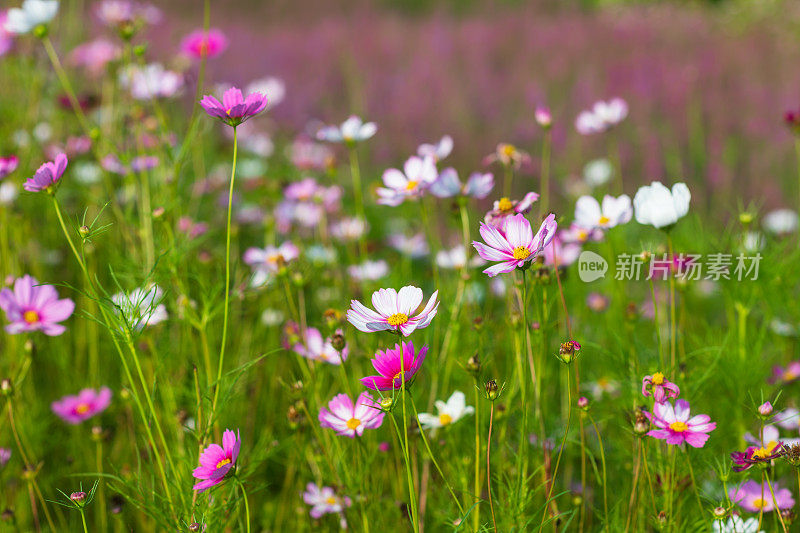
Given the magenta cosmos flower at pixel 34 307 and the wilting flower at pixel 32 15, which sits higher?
the wilting flower at pixel 32 15

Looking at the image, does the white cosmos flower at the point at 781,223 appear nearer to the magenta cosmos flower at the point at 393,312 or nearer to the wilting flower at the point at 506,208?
the wilting flower at the point at 506,208

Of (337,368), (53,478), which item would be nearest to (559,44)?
(337,368)

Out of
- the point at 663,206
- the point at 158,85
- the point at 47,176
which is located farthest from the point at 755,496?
the point at 158,85

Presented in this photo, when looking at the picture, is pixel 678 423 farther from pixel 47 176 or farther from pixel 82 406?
pixel 82 406

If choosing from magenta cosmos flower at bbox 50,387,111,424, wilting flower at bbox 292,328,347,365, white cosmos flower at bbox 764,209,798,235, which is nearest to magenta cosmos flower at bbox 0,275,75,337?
magenta cosmos flower at bbox 50,387,111,424

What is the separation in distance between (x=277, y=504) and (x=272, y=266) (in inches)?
15.9

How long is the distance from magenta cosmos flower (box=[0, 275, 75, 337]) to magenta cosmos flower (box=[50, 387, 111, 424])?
0.65 ft

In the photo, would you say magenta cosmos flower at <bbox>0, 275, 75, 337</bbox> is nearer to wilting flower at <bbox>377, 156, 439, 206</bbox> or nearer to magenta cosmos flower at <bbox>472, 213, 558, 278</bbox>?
wilting flower at <bbox>377, 156, 439, 206</bbox>

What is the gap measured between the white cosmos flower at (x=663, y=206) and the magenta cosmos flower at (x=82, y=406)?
35.0 inches

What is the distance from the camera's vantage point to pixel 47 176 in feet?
2.63

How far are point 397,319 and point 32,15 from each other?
96 cm

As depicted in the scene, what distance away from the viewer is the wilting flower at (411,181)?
3.43 ft

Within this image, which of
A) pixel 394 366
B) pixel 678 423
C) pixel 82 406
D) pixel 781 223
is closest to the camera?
pixel 394 366

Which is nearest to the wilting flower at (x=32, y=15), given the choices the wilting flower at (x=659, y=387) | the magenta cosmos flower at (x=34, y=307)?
the magenta cosmos flower at (x=34, y=307)
